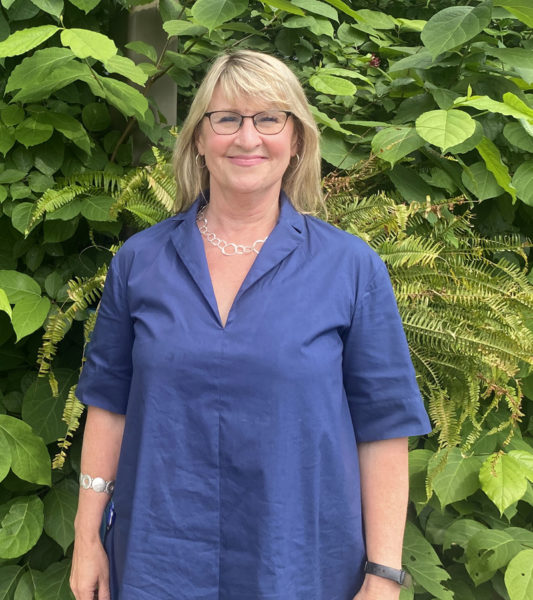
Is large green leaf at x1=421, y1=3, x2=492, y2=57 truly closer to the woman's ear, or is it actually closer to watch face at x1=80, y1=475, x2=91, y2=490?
the woman's ear

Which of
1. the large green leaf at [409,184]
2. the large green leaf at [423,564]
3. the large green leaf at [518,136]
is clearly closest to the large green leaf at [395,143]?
the large green leaf at [409,184]

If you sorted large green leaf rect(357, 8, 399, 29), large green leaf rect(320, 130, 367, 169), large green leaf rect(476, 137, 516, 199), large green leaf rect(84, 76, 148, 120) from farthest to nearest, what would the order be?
large green leaf rect(357, 8, 399, 29) < large green leaf rect(320, 130, 367, 169) < large green leaf rect(476, 137, 516, 199) < large green leaf rect(84, 76, 148, 120)

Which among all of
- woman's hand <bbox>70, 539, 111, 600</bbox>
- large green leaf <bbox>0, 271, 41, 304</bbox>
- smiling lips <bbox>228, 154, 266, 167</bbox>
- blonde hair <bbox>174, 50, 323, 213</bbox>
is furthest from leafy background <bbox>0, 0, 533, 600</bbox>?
smiling lips <bbox>228, 154, 266, 167</bbox>

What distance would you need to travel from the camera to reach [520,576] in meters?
1.62

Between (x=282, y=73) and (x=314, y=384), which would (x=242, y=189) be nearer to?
(x=282, y=73)

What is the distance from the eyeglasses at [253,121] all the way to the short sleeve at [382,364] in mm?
334

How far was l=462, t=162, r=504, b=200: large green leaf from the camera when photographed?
68.0 inches

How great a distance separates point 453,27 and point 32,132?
114 centimetres

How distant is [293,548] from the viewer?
115 cm

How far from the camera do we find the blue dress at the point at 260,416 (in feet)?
3.66

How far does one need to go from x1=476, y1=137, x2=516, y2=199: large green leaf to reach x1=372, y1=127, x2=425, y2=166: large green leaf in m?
0.17

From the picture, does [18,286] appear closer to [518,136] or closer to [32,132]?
[32,132]

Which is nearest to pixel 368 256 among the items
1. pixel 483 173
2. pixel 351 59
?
pixel 483 173

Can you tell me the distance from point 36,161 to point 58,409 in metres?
0.69
